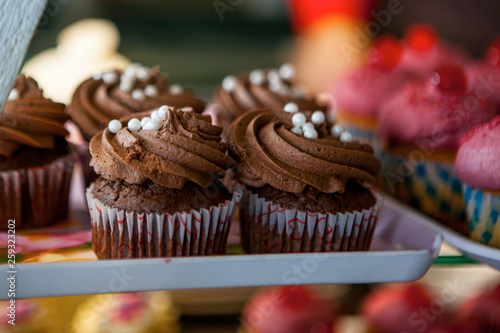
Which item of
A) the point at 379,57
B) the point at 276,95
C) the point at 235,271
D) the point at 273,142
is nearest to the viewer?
the point at 235,271

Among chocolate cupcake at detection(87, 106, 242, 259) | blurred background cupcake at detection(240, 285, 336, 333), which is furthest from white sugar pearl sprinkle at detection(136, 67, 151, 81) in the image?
blurred background cupcake at detection(240, 285, 336, 333)

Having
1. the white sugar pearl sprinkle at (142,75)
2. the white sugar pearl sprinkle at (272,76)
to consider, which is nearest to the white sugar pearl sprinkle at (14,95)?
the white sugar pearl sprinkle at (142,75)

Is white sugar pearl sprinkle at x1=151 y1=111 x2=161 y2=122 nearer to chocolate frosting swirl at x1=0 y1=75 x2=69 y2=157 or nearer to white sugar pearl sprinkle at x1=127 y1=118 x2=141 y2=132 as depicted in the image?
white sugar pearl sprinkle at x1=127 y1=118 x2=141 y2=132

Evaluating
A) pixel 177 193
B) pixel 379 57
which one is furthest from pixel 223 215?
pixel 379 57

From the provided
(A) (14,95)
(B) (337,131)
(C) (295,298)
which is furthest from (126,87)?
(C) (295,298)

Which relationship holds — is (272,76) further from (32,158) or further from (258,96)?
(32,158)

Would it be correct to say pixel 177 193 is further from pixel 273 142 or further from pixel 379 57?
pixel 379 57
